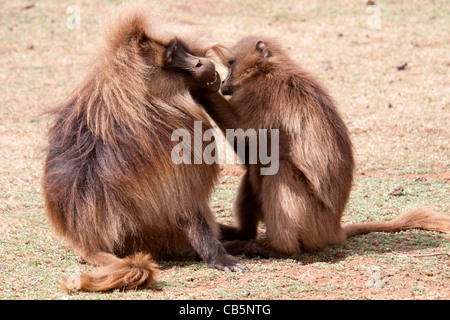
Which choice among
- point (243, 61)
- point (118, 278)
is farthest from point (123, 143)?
point (243, 61)

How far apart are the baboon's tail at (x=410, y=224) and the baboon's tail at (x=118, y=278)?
5.90ft

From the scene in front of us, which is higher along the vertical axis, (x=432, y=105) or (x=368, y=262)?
(x=432, y=105)

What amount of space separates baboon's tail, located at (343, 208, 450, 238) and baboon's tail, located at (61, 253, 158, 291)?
180 centimetres

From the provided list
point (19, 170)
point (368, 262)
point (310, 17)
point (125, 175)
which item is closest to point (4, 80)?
point (19, 170)

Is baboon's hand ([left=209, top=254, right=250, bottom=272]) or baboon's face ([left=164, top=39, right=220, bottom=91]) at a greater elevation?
baboon's face ([left=164, top=39, right=220, bottom=91])

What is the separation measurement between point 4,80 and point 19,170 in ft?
10.9

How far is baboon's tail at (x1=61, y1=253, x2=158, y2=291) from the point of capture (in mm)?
3590

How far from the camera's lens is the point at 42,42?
10.6 metres

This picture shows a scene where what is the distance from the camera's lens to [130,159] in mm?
3949

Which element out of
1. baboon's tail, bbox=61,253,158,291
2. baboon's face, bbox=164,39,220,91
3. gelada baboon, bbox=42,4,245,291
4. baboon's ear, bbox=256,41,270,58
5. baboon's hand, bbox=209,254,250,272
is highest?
baboon's ear, bbox=256,41,270,58

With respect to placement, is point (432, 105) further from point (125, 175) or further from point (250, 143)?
point (125, 175)

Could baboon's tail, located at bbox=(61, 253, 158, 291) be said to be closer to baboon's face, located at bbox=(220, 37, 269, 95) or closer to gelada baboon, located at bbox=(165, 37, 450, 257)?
gelada baboon, located at bbox=(165, 37, 450, 257)

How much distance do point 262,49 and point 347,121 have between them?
344 centimetres

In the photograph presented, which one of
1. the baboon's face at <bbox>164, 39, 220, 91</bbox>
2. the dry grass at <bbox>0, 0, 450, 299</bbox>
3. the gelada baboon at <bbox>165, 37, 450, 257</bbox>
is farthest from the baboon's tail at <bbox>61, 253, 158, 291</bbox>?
the baboon's face at <bbox>164, 39, 220, 91</bbox>
